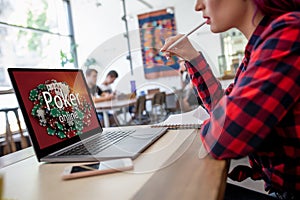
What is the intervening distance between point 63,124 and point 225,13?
49cm

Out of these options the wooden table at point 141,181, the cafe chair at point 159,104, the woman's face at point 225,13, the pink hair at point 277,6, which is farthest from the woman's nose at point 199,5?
the cafe chair at point 159,104

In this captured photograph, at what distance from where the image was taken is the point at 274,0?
0.59m

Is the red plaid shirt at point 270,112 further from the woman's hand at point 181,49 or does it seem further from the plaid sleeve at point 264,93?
the woman's hand at point 181,49

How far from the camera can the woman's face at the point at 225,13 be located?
650 mm

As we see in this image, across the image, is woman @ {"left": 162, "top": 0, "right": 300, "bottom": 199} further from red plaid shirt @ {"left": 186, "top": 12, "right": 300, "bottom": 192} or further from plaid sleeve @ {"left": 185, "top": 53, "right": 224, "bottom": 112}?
plaid sleeve @ {"left": 185, "top": 53, "right": 224, "bottom": 112}

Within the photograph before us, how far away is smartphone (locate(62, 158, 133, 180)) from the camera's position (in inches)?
21.1

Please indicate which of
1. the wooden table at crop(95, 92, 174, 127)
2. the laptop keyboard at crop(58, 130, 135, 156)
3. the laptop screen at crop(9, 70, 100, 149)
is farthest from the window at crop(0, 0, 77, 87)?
the laptop keyboard at crop(58, 130, 135, 156)

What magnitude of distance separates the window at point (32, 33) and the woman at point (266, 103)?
12.0ft

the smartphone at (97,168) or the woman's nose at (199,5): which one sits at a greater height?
the woman's nose at (199,5)

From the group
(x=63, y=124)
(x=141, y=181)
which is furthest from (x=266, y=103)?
(x=63, y=124)

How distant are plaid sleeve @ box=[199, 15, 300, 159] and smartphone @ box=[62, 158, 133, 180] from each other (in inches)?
7.5

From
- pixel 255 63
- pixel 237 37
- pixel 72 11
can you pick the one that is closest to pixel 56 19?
pixel 72 11

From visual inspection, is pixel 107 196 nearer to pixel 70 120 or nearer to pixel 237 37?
pixel 70 120

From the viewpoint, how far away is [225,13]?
66 cm
